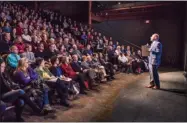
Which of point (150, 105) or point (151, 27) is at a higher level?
point (151, 27)

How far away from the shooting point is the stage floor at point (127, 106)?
3.64 m

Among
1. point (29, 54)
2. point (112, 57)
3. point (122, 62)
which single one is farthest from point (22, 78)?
point (122, 62)

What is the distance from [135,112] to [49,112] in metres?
1.69

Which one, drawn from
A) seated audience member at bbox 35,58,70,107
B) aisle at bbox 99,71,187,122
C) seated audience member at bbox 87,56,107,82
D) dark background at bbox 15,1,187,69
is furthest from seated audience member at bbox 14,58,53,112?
dark background at bbox 15,1,187,69

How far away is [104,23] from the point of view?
14.9 meters

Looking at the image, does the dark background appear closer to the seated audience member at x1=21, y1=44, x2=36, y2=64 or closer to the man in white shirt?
the man in white shirt

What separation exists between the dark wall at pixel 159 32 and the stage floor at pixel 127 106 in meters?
6.91

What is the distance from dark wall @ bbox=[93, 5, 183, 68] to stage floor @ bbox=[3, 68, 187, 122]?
6.91 metres

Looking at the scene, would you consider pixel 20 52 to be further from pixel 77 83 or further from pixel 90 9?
pixel 90 9

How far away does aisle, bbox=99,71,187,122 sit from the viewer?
3641mm

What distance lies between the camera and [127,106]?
4.28 m

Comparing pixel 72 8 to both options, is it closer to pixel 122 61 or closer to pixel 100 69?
pixel 122 61

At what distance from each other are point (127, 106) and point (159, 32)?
9.60m

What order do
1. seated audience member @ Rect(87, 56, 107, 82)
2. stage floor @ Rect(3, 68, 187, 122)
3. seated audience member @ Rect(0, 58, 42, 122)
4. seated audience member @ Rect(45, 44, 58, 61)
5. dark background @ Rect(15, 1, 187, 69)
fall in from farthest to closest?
1. dark background @ Rect(15, 1, 187, 69)
2. seated audience member @ Rect(87, 56, 107, 82)
3. seated audience member @ Rect(45, 44, 58, 61)
4. stage floor @ Rect(3, 68, 187, 122)
5. seated audience member @ Rect(0, 58, 42, 122)
